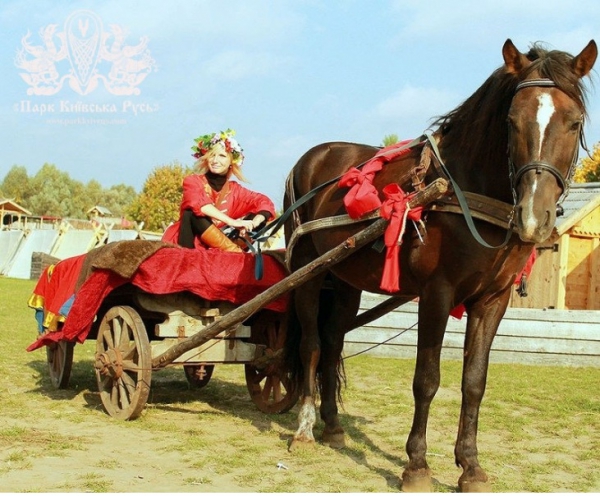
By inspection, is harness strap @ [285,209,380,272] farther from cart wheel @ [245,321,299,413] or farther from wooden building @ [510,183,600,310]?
wooden building @ [510,183,600,310]

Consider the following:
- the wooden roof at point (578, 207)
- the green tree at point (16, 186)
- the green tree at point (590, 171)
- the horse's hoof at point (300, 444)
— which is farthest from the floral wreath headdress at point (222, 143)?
the green tree at point (16, 186)

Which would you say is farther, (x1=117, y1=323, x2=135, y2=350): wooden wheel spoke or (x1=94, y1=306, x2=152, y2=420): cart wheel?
(x1=117, y1=323, x2=135, y2=350): wooden wheel spoke

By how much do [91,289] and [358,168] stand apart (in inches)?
89.9

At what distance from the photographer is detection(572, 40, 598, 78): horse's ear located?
387 cm

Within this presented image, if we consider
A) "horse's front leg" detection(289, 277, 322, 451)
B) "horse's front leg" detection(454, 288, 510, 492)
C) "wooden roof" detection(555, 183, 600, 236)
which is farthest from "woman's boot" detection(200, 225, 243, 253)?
"wooden roof" detection(555, 183, 600, 236)

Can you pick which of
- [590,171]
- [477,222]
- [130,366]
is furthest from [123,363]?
[590,171]

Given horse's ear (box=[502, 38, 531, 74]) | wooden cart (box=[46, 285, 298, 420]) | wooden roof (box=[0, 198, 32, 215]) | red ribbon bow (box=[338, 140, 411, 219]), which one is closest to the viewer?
horse's ear (box=[502, 38, 531, 74])

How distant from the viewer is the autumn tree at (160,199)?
5166 cm

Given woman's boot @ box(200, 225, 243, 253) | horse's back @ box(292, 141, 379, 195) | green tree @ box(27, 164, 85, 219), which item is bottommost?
woman's boot @ box(200, 225, 243, 253)

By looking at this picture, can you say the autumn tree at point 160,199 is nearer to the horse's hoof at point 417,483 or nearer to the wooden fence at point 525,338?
the wooden fence at point 525,338

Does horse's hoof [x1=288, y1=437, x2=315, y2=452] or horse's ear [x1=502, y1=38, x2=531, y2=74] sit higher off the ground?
horse's ear [x1=502, y1=38, x2=531, y2=74]

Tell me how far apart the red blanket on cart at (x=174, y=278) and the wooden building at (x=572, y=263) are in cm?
1034

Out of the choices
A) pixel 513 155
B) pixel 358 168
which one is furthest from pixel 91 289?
pixel 513 155

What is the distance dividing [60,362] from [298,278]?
313 centimetres
